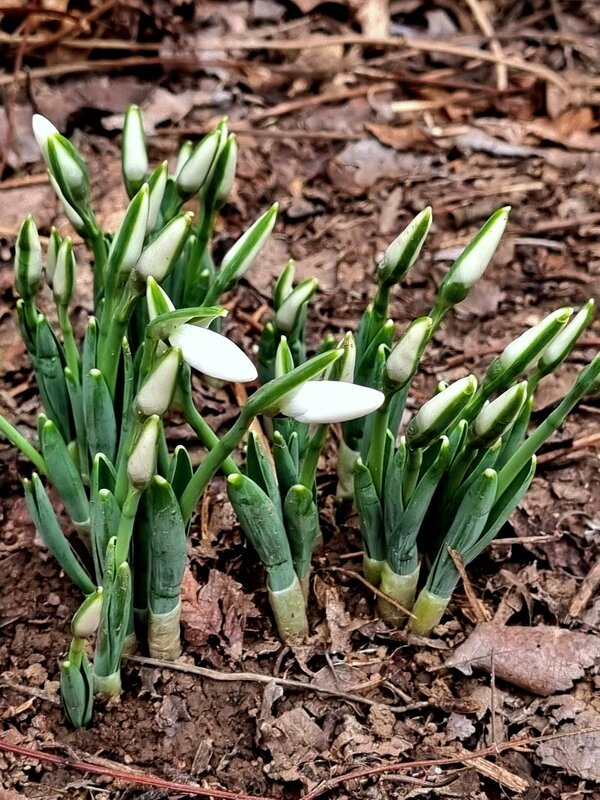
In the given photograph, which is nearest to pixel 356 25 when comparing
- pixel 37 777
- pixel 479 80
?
pixel 479 80

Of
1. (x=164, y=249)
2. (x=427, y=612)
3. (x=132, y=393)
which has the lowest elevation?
(x=427, y=612)

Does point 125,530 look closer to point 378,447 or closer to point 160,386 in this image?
point 160,386

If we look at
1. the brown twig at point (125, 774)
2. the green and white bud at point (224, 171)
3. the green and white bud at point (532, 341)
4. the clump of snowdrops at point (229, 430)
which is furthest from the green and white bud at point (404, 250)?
the brown twig at point (125, 774)

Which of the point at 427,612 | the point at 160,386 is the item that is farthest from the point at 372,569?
the point at 160,386

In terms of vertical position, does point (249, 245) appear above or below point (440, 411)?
above

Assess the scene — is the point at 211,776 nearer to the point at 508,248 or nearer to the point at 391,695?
the point at 391,695

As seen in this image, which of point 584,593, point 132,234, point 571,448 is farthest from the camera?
point 571,448

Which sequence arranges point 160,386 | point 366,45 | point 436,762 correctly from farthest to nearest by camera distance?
point 366,45
point 436,762
point 160,386
